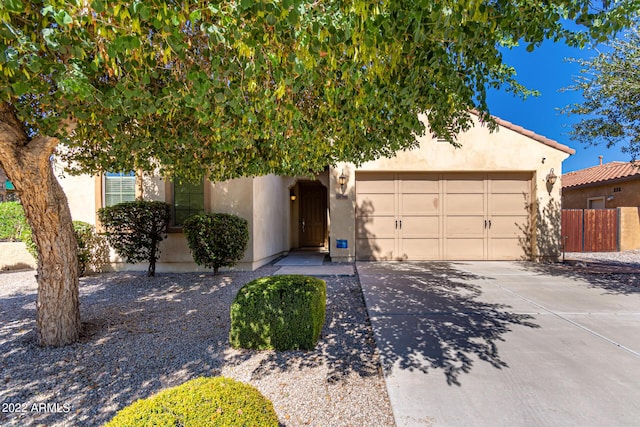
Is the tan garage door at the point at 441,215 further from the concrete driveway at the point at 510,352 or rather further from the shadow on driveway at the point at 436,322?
the concrete driveway at the point at 510,352

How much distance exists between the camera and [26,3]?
7.31 ft

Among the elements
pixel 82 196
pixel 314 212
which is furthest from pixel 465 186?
pixel 82 196

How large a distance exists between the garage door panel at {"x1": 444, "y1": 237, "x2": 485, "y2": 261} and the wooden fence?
17.5 ft

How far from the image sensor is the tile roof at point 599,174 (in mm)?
13452

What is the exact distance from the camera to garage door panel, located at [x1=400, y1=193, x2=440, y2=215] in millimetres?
8922

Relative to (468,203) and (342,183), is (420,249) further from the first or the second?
(342,183)

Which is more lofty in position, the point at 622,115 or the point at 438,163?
the point at 622,115

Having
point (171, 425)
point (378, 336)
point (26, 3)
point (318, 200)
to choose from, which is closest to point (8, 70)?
point (26, 3)

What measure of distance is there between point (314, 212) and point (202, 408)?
37.1 feet

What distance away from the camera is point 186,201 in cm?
741

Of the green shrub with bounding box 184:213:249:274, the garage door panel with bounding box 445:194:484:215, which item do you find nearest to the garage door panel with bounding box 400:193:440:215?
the garage door panel with bounding box 445:194:484:215

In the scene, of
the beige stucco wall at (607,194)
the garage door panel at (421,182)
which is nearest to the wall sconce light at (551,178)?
the garage door panel at (421,182)

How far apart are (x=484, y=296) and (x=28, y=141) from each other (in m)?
6.57

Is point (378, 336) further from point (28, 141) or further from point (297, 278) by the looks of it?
point (28, 141)
